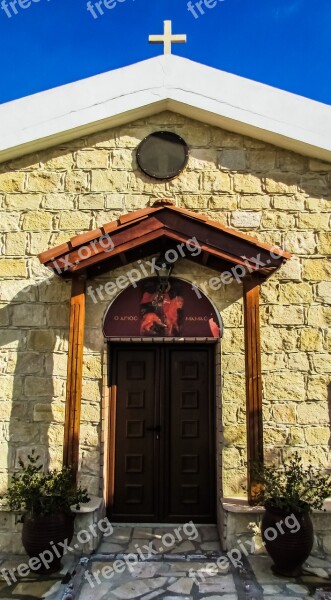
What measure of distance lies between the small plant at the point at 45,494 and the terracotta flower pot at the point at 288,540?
1.93 meters

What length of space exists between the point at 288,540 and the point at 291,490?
0.45 m

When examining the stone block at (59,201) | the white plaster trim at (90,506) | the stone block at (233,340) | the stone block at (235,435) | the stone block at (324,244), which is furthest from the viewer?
the stone block at (59,201)

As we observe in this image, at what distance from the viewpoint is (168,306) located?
218 inches

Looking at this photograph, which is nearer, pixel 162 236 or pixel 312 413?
pixel 162 236

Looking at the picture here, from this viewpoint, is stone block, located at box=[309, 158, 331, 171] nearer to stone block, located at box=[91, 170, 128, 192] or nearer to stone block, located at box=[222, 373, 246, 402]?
stone block, located at box=[91, 170, 128, 192]

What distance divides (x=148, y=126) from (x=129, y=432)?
4020 mm

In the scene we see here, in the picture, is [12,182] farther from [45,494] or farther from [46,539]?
[46,539]

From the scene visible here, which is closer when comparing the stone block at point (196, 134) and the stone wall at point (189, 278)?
the stone wall at point (189, 278)

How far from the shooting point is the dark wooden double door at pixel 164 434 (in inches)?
223

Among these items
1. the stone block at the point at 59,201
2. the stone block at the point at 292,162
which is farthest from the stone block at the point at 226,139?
the stone block at the point at 59,201

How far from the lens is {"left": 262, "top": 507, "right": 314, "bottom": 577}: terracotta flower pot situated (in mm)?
4324

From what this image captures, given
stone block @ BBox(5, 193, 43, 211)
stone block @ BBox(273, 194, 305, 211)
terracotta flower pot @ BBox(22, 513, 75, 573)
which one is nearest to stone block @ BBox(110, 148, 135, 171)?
stone block @ BBox(5, 193, 43, 211)

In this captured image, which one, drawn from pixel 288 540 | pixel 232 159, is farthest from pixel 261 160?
pixel 288 540

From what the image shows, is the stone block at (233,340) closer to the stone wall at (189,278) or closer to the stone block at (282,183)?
the stone wall at (189,278)
